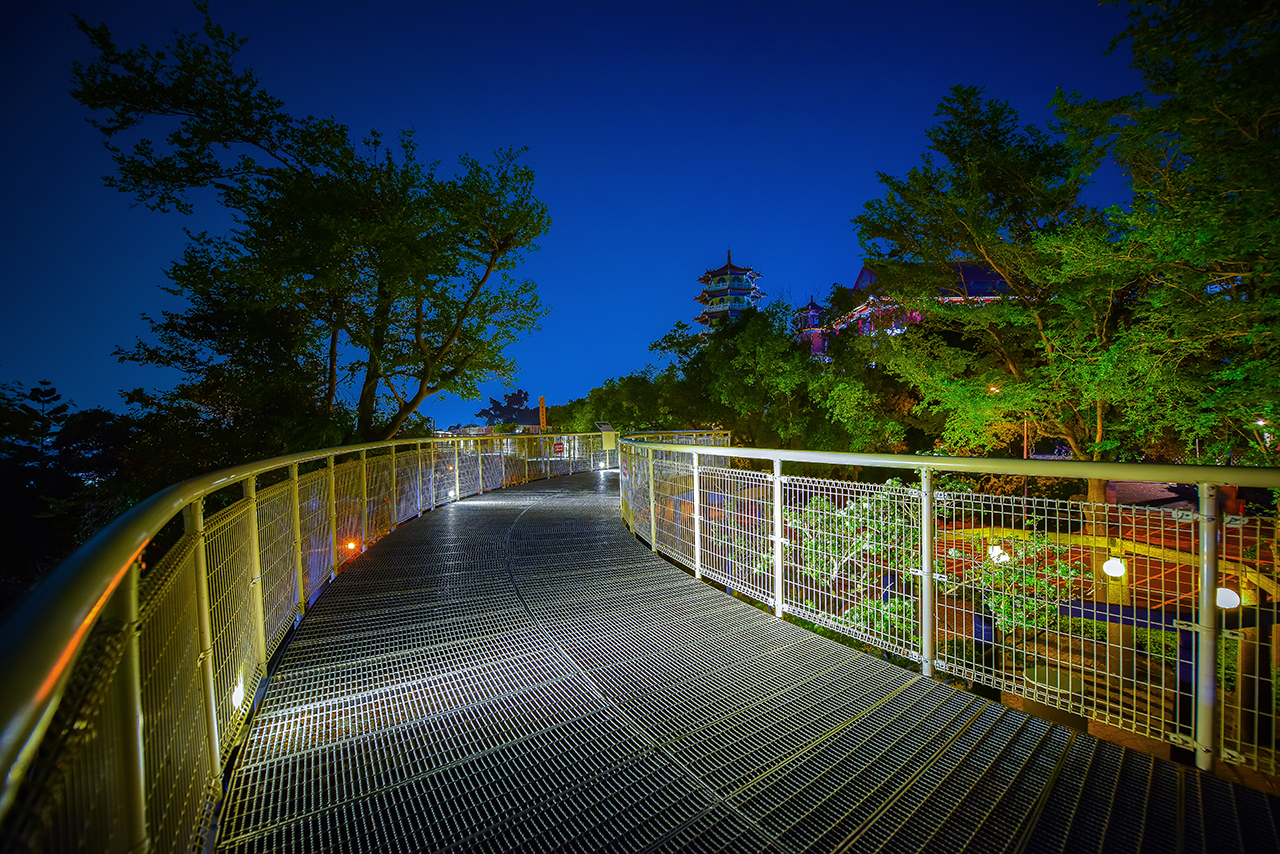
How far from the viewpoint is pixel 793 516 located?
408cm

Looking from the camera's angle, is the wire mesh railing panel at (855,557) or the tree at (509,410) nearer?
the wire mesh railing panel at (855,557)

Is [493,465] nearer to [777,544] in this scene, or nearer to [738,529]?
[738,529]

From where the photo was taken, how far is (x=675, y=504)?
18.5ft

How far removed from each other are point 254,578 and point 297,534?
1109mm

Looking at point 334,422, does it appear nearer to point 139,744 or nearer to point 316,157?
point 316,157

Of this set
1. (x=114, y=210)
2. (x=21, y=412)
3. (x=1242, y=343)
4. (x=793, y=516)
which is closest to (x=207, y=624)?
(x=793, y=516)

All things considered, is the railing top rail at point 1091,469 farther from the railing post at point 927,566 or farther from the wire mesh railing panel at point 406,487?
the wire mesh railing panel at point 406,487

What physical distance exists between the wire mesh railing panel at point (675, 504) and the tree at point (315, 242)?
12396 mm

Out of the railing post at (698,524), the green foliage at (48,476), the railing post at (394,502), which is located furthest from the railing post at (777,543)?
the green foliage at (48,476)

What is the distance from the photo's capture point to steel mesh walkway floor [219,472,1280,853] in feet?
6.13

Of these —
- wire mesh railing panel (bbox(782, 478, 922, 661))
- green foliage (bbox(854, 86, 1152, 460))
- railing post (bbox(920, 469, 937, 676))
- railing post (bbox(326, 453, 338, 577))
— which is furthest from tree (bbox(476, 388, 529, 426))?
railing post (bbox(920, 469, 937, 676))

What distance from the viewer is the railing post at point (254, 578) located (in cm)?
289

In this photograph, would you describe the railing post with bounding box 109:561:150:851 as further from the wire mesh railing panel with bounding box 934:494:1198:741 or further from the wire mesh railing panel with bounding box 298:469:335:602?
the wire mesh railing panel with bounding box 934:494:1198:741

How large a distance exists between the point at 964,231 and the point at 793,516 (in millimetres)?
14361
